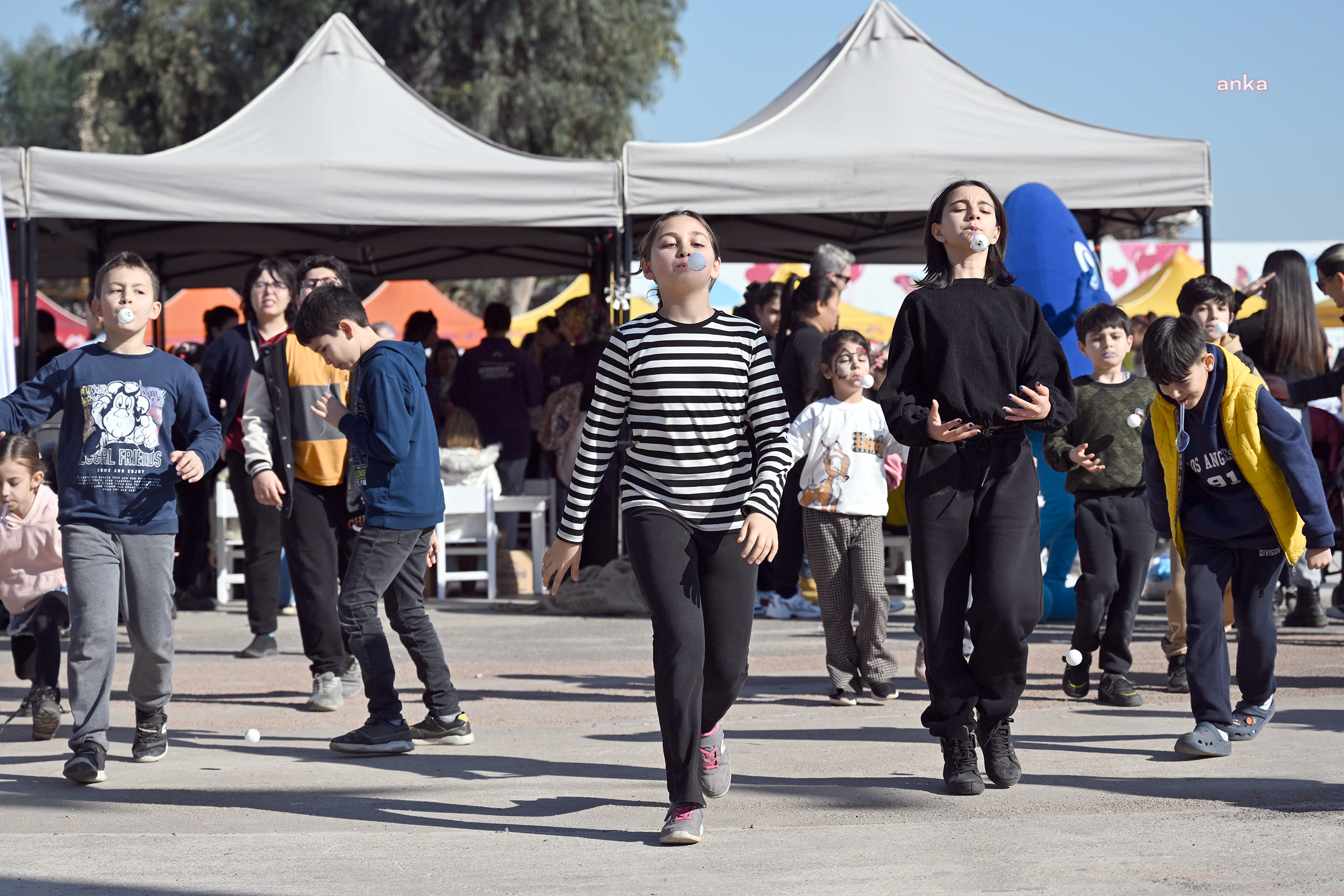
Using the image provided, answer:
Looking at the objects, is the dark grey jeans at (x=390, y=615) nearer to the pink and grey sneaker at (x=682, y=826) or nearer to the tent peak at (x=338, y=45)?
the pink and grey sneaker at (x=682, y=826)

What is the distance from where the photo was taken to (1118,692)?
6203 mm

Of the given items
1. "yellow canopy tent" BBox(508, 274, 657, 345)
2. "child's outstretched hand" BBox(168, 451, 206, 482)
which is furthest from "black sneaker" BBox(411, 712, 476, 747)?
"yellow canopy tent" BBox(508, 274, 657, 345)

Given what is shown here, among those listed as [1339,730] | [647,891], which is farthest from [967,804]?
[1339,730]

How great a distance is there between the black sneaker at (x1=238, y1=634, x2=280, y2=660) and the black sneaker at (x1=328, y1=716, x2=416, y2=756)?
2721 millimetres

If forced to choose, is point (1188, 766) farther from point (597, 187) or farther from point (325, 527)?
point (597, 187)

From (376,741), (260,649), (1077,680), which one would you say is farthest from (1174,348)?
(260,649)

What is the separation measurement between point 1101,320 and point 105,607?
4.25 meters

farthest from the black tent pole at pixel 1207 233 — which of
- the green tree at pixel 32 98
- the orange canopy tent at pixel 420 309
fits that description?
the green tree at pixel 32 98

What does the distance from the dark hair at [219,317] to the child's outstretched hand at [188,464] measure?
6796 mm

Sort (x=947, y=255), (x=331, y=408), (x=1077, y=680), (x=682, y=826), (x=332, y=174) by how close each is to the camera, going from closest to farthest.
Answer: (x=682, y=826) → (x=947, y=255) → (x=331, y=408) → (x=1077, y=680) → (x=332, y=174)

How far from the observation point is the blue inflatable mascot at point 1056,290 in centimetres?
719

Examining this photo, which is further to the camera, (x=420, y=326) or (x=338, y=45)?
(x=420, y=326)

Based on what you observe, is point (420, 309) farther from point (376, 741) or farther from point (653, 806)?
point (653, 806)

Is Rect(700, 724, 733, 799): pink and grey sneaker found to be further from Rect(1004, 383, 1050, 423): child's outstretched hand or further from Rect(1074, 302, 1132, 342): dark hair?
Rect(1074, 302, 1132, 342): dark hair
